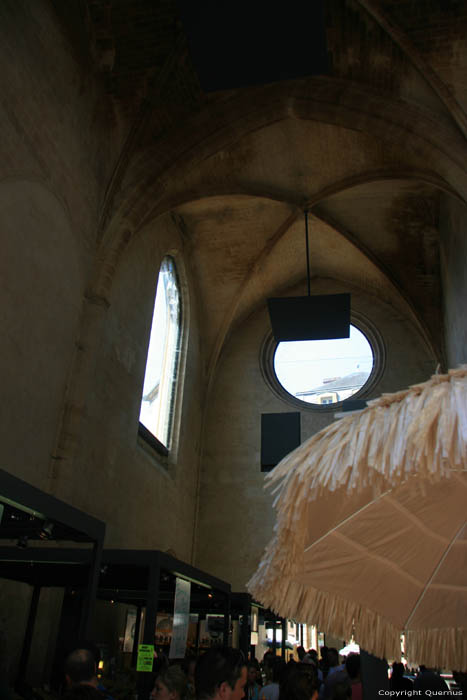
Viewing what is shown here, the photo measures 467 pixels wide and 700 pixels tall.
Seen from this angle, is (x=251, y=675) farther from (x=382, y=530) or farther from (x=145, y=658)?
(x=382, y=530)

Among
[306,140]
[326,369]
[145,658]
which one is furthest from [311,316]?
[145,658]

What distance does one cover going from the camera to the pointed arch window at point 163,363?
1157 cm

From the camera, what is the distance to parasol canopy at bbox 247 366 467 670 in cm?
160

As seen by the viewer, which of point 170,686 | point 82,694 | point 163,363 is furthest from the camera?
point 163,363

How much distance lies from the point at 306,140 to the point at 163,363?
5.42 meters

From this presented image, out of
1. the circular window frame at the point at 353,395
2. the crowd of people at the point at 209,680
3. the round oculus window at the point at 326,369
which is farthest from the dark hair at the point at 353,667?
the round oculus window at the point at 326,369

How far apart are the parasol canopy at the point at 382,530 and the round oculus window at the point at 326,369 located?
38.7 feet

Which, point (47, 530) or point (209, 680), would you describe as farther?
point (47, 530)

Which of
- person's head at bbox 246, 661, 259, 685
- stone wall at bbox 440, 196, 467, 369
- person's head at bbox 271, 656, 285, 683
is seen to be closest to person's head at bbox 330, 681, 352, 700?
person's head at bbox 271, 656, 285, 683

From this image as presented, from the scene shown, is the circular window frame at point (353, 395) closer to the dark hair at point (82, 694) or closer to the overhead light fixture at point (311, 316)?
the overhead light fixture at point (311, 316)

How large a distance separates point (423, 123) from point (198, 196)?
168 inches

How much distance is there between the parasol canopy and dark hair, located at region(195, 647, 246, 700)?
0.78 ft

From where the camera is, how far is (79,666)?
2482mm

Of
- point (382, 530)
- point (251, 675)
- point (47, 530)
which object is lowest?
point (251, 675)
